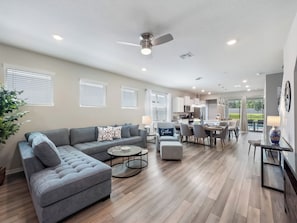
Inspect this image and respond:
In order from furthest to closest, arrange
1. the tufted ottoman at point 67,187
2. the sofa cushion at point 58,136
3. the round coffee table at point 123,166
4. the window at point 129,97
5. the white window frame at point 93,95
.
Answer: the window at point 129,97 < the white window frame at point 93,95 < the sofa cushion at point 58,136 < the round coffee table at point 123,166 < the tufted ottoman at point 67,187

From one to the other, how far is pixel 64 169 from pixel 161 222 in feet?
5.08

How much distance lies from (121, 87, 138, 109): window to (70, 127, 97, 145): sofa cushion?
1.75 metres

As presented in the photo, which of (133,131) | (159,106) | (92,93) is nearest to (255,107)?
(159,106)

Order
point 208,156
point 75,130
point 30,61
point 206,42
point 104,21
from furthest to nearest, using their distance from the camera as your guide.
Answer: point 208,156 → point 75,130 → point 30,61 → point 206,42 → point 104,21

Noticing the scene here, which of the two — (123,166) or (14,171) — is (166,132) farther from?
(14,171)

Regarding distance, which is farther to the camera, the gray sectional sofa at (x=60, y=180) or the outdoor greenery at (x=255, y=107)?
the outdoor greenery at (x=255, y=107)

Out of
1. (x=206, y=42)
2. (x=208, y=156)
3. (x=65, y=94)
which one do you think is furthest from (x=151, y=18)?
(x=208, y=156)

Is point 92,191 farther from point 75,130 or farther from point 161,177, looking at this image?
point 75,130

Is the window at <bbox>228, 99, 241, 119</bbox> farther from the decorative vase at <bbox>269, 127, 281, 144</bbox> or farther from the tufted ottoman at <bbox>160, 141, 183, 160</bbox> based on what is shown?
the tufted ottoman at <bbox>160, 141, 183, 160</bbox>

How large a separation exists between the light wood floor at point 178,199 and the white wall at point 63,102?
98 centimetres

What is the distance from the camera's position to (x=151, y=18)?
6.56ft

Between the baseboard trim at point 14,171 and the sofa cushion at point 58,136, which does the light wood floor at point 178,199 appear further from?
the sofa cushion at point 58,136

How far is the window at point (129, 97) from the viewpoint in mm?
5438

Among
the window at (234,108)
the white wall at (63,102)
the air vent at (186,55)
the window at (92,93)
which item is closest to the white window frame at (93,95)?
the window at (92,93)
